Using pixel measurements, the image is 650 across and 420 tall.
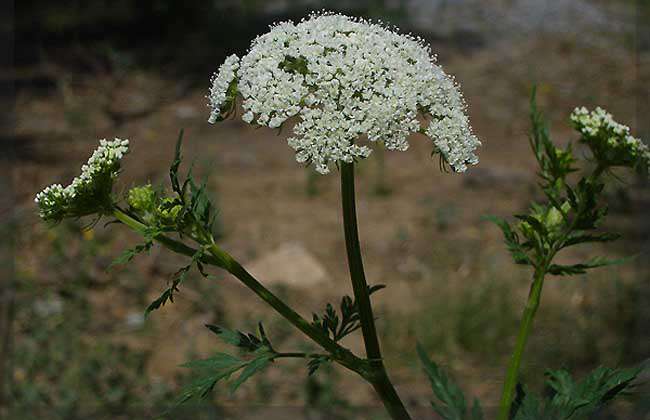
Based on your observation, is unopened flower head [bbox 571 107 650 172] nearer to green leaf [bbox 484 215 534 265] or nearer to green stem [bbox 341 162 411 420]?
green leaf [bbox 484 215 534 265]

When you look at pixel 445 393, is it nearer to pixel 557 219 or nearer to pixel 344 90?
pixel 557 219

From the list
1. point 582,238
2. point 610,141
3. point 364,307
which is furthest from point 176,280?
point 610,141

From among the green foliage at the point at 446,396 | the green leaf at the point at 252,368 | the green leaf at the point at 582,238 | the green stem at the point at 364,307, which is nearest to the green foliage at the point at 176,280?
the green leaf at the point at 252,368

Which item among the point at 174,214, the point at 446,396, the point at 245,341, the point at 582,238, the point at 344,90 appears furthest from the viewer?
the point at 446,396

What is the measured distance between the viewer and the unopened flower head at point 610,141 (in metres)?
1.99

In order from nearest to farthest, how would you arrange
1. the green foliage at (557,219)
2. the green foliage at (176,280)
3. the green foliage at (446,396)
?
1. the green foliage at (176,280)
2. the green foliage at (557,219)
3. the green foliage at (446,396)

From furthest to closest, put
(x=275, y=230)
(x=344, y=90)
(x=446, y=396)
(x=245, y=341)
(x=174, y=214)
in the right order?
(x=275, y=230)
(x=446, y=396)
(x=245, y=341)
(x=174, y=214)
(x=344, y=90)

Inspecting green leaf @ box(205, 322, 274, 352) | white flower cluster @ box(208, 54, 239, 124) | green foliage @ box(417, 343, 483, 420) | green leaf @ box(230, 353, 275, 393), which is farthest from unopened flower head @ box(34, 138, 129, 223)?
green foliage @ box(417, 343, 483, 420)

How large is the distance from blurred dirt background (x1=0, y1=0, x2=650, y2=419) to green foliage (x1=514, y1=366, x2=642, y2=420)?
9.8 inches

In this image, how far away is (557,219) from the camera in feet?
6.72

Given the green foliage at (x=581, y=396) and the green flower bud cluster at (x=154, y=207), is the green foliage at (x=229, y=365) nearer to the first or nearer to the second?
the green flower bud cluster at (x=154, y=207)

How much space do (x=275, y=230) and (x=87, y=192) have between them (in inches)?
162

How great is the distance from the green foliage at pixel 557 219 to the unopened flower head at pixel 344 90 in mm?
359

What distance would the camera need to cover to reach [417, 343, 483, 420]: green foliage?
6.95ft
